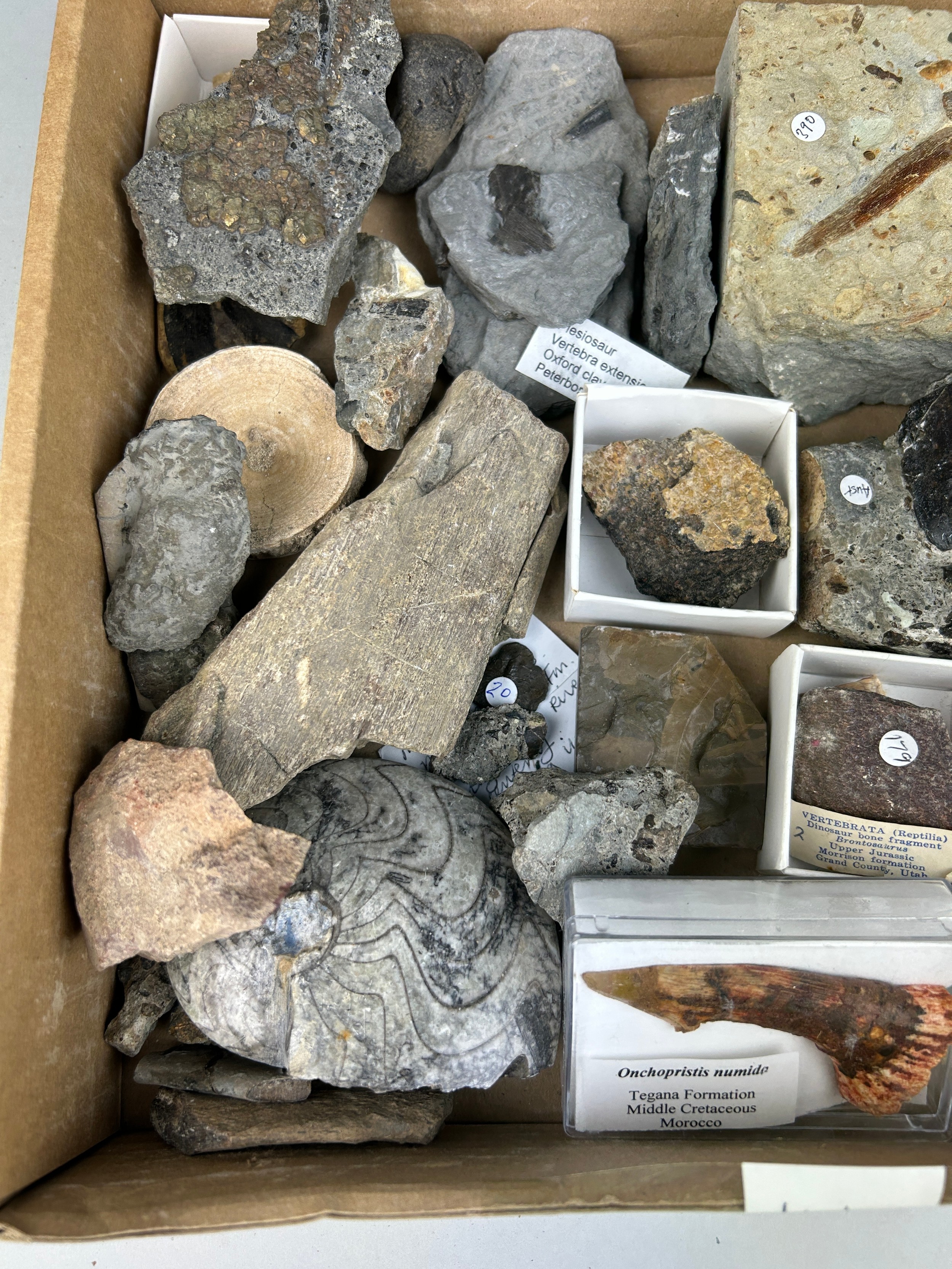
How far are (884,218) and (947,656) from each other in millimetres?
970

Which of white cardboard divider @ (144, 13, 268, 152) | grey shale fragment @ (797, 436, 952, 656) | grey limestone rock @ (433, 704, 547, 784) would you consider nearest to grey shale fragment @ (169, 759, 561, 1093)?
grey limestone rock @ (433, 704, 547, 784)

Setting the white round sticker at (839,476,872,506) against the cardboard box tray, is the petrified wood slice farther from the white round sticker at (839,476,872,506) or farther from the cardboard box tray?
the white round sticker at (839,476,872,506)

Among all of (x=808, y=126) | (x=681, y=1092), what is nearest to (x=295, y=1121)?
(x=681, y=1092)

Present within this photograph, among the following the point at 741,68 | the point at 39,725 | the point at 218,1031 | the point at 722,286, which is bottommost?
the point at 218,1031

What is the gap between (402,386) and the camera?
1.85 metres

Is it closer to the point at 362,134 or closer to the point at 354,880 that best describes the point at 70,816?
the point at 354,880

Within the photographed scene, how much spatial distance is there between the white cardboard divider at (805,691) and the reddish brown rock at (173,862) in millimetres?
997

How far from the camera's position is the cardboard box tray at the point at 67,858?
1.45 m

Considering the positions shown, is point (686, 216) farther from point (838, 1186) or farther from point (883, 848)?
point (838, 1186)

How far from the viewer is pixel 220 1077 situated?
1.71 metres

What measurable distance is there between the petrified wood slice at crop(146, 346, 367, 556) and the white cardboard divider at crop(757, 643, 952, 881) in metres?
1.07

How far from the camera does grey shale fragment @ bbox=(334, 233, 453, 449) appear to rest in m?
1.82

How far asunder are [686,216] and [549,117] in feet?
1.37

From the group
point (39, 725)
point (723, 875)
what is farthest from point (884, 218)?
point (39, 725)
